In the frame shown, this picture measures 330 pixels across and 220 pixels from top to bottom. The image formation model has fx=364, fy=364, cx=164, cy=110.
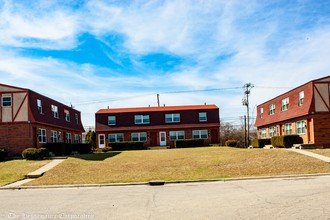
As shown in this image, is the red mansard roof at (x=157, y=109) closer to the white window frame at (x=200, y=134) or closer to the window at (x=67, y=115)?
the white window frame at (x=200, y=134)

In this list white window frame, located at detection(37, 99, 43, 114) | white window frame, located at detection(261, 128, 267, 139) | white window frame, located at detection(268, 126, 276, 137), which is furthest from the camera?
white window frame, located at detection(261, 128, 267, 139)

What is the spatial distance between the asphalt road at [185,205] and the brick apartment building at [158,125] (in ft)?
118

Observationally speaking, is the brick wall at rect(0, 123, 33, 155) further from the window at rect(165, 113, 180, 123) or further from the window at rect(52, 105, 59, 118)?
the window at rect(165, 113, 180, 123)

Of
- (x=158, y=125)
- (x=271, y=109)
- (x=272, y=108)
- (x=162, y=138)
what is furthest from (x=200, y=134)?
(x=272, y=108)

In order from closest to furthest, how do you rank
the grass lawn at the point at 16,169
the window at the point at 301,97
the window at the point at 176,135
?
the grass lawn at the point at 16,169 → the window at the point at 301,97 → the window at the point at 176,135

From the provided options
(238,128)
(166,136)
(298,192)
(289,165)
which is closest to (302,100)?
(289,165)

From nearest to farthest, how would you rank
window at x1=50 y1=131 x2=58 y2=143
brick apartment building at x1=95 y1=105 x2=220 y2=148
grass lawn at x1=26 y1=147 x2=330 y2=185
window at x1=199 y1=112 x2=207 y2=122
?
grass lawn at x1=26 y1=147 x2=330 y2=185
window at x1=50 y1=131 x2=58 y2=143
brick apartment building at x1=95 y1=105 x2=220 y2=148
window at x1=199 y1=112 x2=207 y2=122

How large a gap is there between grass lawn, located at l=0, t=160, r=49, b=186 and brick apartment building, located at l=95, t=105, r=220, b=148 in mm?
23268

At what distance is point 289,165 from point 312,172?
7.17ft

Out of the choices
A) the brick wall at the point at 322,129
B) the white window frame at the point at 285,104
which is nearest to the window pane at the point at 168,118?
the white window frame at the point at 285,104

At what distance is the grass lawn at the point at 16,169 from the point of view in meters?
19.4

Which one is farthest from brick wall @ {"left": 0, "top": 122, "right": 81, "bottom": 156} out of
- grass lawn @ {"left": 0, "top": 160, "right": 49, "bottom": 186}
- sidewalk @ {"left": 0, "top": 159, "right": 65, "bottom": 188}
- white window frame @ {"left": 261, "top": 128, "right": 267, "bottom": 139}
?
white window frame @ {"left": 261, "top": 128, "right": 267, "bottom": 139}

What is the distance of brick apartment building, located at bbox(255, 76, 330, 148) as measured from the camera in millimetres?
31312

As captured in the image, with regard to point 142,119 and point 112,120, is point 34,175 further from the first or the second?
point 142,119
